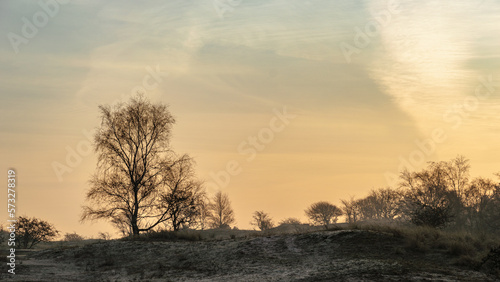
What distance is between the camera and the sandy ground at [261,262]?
1836cm

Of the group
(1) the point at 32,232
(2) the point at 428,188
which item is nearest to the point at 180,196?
(1) the point at 32,232

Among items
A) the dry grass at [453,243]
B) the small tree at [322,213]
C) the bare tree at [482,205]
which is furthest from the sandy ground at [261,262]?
the small tree at [322,213]

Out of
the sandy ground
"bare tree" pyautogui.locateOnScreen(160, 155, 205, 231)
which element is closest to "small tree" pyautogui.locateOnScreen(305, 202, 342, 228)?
"bare tree" pyautogui.locateOnScreen(160, 155, 205, 231)

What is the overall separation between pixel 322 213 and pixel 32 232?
6284 centimetres

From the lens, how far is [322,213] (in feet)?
326

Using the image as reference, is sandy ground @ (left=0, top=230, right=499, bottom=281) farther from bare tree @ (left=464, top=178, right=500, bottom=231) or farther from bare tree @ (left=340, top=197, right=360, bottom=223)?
bare tree @ (left=340, top=197, right=360, bottom=223)

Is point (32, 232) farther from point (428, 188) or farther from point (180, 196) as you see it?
point (428, 188)

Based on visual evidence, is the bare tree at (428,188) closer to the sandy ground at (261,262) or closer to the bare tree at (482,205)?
the bare tree at (482,205)

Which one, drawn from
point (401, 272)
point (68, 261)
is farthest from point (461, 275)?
point (68, 261)

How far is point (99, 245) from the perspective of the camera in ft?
94.8

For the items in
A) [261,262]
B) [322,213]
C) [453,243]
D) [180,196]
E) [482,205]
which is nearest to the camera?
[453,243]

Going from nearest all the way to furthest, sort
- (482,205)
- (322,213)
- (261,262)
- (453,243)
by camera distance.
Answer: (453,243) → (261,262) → (482,205) → (322,213)

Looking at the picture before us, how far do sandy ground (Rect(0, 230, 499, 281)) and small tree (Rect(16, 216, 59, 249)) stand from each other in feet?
77.4

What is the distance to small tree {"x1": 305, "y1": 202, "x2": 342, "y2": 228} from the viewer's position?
325ft
